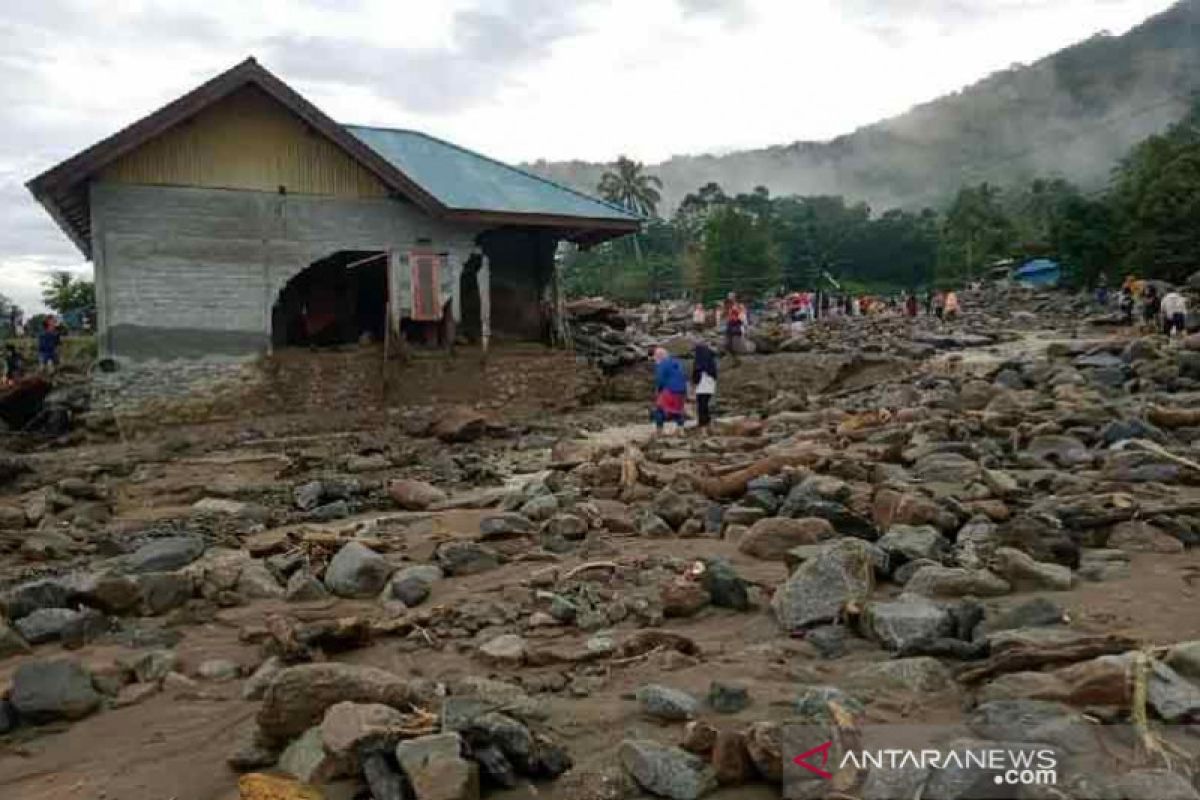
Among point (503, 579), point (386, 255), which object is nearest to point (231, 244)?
point (386, 255)

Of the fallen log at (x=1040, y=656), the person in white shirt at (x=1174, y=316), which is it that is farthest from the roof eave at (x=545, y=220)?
the fallen log at (x=1040, y=656)

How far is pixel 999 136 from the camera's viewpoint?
162625 millimetres

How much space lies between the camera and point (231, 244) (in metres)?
16.1

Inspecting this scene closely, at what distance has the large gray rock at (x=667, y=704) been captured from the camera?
3.54m

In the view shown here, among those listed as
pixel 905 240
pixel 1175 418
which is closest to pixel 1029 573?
→ pixel 1175 418

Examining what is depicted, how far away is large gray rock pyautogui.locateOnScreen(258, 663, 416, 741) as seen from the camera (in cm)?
360

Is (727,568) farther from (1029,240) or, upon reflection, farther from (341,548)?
(1029,240)

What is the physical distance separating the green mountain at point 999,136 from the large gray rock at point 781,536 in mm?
133995

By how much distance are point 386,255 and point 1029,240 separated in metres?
42.9

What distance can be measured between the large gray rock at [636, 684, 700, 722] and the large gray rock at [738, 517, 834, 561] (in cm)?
249

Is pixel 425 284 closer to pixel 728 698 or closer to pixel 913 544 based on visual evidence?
pixel 913 544

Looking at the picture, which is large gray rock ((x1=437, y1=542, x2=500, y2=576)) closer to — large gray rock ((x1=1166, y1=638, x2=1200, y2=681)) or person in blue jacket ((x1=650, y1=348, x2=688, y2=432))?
large gray rock ((x1=1166, y1=638, x2=1200, y2=681))

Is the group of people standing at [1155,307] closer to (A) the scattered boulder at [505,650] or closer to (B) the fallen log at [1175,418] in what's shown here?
(B) the fallen log at [1175,418]

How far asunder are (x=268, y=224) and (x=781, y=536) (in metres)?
12.8
